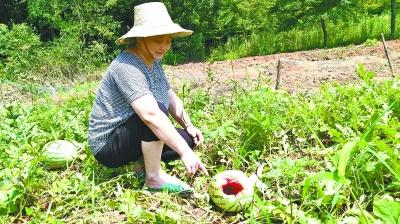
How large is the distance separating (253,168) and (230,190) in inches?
15.5

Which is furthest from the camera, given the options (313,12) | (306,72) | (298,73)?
(313,12)

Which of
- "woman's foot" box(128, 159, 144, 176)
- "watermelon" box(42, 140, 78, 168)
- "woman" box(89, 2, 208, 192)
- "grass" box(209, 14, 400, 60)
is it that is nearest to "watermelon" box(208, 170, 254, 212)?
"woman" box(89, 2, 208, 192)

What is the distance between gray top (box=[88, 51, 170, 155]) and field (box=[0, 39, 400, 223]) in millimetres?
306

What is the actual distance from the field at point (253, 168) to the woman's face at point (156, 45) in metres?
0.65

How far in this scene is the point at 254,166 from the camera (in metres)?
3.17

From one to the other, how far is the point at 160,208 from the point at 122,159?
16.4 inches

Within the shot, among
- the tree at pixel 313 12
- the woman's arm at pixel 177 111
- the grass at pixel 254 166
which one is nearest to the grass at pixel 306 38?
the tree at pixel 313 12

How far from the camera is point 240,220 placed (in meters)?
2.71

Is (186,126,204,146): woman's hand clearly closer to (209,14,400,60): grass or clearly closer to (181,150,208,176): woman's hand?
(181,150,208,176): woman's hand

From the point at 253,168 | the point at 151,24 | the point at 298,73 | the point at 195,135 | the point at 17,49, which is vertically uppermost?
the point at 151,24

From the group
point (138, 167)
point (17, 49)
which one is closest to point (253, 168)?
point (138, 167)

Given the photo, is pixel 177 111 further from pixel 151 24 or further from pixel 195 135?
pixel 151 24

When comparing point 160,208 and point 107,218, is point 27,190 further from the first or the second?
point 160,208

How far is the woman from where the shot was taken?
2762 mm
